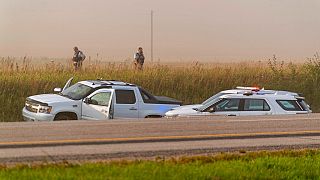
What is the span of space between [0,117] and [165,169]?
14.3 m

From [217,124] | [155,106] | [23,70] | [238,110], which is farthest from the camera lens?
[23,70]

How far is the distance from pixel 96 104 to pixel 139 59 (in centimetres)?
1414

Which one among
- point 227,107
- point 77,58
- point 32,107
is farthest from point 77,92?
point 77,58

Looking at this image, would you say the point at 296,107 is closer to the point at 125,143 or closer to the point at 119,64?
the point at 125,143

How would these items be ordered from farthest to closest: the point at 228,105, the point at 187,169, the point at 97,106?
1. the point at 97,106
2. the point at 228,105
3. the point at 187,169

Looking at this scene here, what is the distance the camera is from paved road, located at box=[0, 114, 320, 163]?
9195mm

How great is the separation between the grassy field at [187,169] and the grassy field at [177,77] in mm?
15128

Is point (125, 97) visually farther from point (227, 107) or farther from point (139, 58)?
point (139, 58)

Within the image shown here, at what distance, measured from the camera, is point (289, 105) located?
52.3ft

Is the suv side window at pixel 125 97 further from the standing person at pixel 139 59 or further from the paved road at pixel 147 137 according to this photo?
the standing person at pixel 139 59

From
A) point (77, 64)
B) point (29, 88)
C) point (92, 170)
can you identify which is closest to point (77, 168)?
point (92, 170)

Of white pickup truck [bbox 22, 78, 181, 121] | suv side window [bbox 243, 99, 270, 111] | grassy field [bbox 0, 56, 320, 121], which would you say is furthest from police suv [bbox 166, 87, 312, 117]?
grassy field [bbox 0, 56, 320, 121]

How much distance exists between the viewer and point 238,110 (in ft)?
51.1

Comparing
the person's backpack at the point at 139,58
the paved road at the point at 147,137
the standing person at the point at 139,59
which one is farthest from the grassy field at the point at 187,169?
the person's backpack at the point at 139,58
